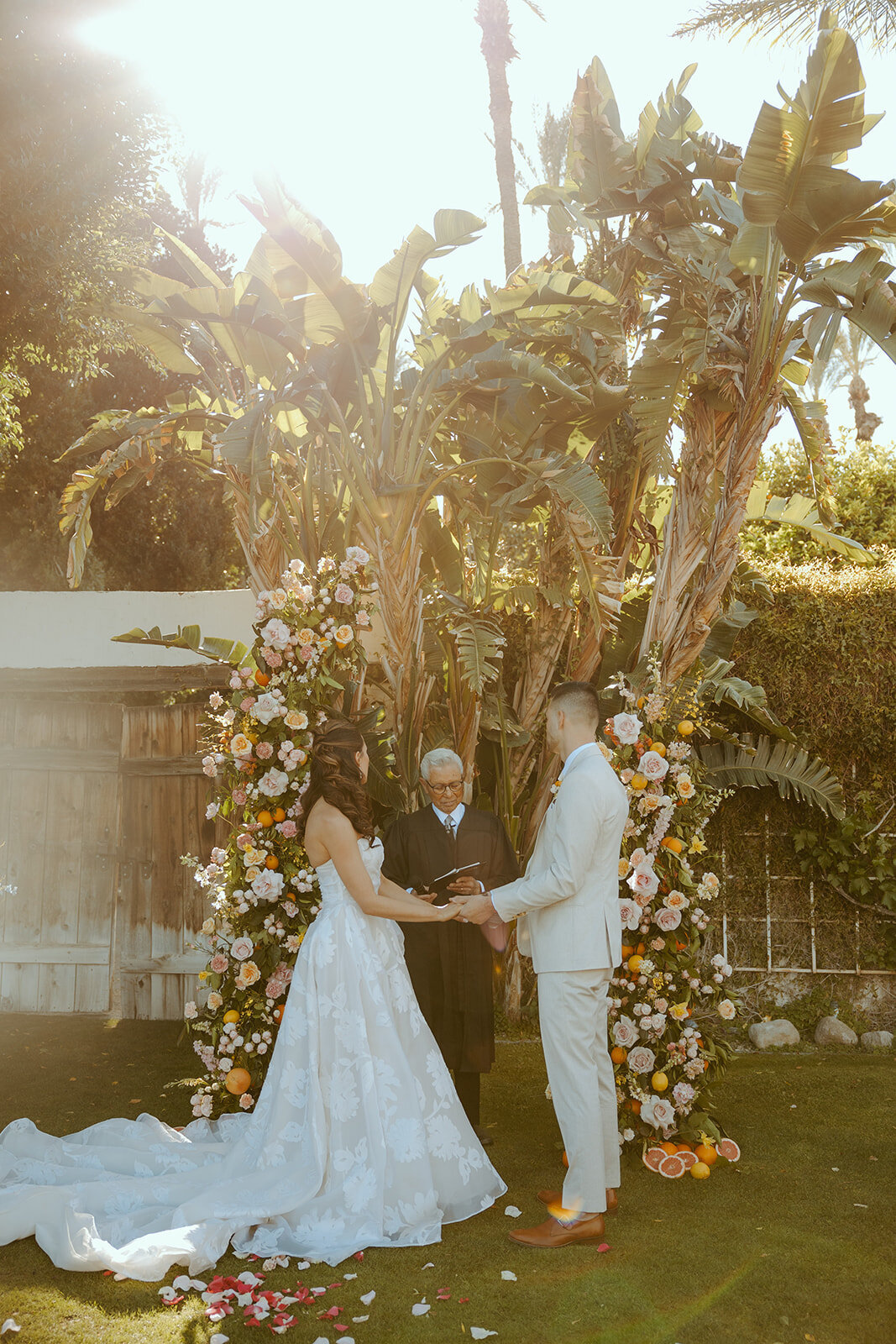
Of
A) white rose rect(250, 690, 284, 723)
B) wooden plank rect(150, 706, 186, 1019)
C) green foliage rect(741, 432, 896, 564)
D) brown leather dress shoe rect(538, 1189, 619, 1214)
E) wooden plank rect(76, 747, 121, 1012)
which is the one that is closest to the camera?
brown leather dress shoe rect(538, 1189, 619, 1214)

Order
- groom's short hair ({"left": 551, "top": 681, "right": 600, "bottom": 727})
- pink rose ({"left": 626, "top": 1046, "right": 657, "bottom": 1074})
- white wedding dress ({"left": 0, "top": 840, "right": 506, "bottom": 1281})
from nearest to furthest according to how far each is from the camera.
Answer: white wedding dress ({"left": 0, "top": 840, "right": 506, "bottom": 1281})
groom's short hair ({"left": 551, "top": 681, "right": 600, "bottom": 727})
pink rose ({"left": 626, "top": 1046, "right": 657, "bottom": 1074})

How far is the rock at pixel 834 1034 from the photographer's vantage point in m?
7.67

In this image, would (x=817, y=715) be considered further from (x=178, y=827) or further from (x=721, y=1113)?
(x=178, y=827)

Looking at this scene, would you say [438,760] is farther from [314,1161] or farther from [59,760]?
[59,760]

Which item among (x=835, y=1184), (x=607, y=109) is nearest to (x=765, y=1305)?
Result: (x=835, y=1184)

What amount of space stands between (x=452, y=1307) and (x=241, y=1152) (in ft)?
4.23

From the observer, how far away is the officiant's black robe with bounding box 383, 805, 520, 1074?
544 cm

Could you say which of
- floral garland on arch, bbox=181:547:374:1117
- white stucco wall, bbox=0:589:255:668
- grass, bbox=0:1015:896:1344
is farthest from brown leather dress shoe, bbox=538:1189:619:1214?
white stucco wall, bbox=0:589:255:668

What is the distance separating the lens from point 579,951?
14.1 feet

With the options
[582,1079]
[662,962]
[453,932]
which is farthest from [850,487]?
[582,1079]

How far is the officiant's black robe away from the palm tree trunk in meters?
12.0

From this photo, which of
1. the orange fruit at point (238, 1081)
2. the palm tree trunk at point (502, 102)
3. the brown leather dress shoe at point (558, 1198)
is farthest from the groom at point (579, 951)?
the palm tree trunk at point (502, 102)

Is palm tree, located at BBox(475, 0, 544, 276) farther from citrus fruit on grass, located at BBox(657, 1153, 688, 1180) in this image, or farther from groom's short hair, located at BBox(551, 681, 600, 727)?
citrus fruit on grass, located at BBox(657, 1153, 688, 1180)

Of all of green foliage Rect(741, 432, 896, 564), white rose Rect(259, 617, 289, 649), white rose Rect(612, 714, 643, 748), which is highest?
green foliage Rect(741, 432, 896, 564)
